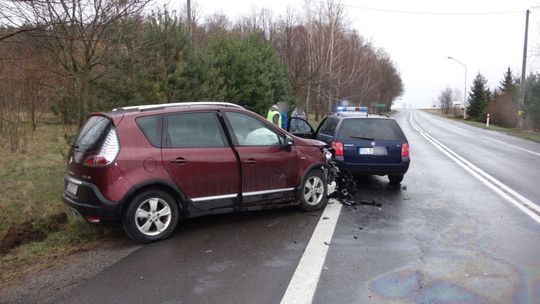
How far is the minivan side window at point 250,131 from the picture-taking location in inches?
258

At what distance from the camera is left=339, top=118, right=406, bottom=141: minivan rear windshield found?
969 cm

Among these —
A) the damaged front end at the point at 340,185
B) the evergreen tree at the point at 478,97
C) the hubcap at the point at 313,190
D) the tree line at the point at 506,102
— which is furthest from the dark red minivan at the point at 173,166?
the evergreen tree at the point at 478,97

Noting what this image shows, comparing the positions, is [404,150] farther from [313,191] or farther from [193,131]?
[193,131]

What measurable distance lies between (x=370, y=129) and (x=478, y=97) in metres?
81.6

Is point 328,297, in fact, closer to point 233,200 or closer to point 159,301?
point 159,301

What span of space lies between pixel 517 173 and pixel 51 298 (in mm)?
11608

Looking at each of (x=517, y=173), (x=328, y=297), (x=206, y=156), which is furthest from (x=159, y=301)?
(x=517, y=173)

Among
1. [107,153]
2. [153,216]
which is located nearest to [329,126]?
[153,216]

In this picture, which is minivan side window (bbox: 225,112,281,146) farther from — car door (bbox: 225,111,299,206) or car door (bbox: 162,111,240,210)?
car door (bbox: 162,111,240,210)

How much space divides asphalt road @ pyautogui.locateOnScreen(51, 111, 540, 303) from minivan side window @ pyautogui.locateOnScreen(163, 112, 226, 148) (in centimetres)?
114

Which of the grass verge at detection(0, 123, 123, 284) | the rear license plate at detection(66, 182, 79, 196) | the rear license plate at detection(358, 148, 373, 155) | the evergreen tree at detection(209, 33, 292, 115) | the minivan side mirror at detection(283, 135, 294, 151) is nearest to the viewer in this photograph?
the grass verge at detection(0, 123, 123, 284)

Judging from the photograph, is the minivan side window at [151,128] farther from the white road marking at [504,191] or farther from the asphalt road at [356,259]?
the white road marking at [504,191]

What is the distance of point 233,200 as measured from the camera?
6.34m

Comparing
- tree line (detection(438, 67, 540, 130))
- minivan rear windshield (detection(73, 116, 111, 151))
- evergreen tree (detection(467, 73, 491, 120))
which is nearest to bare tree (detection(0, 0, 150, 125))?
minivan rear windshield (detection(73, 116, 111, 151))
